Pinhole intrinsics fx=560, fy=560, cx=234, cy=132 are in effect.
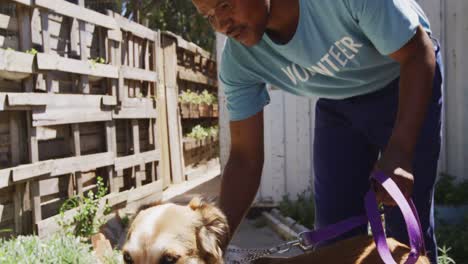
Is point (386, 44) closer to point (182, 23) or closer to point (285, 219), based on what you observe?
point (285, 219)

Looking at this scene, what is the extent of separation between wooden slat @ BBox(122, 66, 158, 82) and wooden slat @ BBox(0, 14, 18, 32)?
2.50m

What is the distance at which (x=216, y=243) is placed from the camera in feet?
7.83

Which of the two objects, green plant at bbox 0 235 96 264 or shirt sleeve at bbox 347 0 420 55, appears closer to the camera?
shirt sleeve at bbox 347 0 420 55

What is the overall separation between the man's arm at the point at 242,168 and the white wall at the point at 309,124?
405 centimetres

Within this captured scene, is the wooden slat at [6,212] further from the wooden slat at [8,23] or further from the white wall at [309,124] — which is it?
the white wall at [309,124]

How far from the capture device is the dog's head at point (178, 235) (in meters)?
2.15

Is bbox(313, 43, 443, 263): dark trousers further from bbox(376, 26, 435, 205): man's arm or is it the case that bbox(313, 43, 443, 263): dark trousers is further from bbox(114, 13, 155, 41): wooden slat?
bbox(114, 13, 155, 41): wooden slat

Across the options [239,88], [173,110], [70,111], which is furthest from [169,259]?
[173,110]

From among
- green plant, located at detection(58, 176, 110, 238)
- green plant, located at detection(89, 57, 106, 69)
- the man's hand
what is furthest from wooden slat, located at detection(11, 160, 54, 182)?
the man's hand

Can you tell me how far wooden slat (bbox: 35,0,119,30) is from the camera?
592cm

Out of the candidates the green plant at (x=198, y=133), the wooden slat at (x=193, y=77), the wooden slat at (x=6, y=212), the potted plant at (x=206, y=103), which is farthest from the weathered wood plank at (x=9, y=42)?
the potted plant at (x=206, y=103)

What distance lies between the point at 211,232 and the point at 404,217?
0.81 meters

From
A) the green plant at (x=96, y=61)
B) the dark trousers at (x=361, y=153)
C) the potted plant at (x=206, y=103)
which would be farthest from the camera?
the potted plant at (x=206, y=103)

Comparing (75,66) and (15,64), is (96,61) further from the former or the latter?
(15,64)
